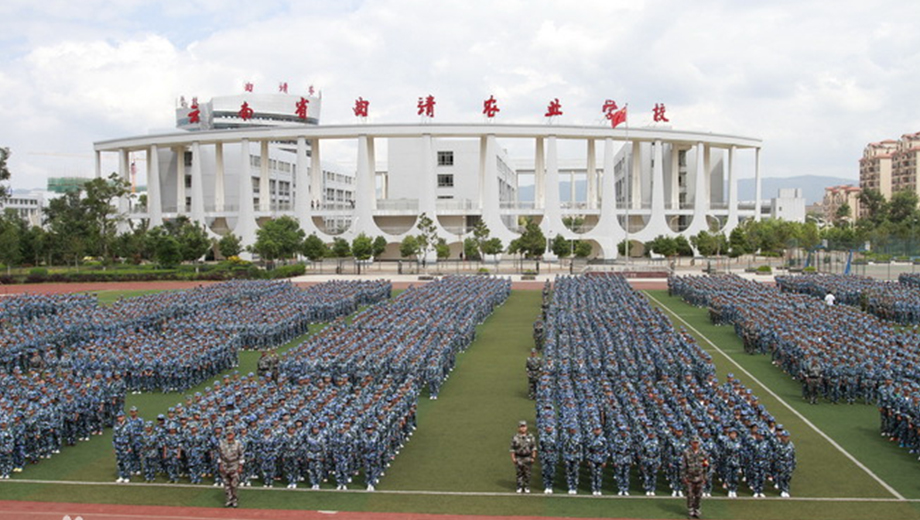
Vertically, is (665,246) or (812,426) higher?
(665,246)

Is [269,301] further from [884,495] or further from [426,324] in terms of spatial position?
[884,495]

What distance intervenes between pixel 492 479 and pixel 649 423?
2588mm

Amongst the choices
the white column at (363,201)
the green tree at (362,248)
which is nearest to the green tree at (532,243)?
the green tree at (362,248)

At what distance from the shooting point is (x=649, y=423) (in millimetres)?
10945

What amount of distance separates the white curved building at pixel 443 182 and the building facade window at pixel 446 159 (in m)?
0.09

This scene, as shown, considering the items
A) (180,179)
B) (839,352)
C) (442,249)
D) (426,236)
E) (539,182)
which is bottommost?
(839,352)

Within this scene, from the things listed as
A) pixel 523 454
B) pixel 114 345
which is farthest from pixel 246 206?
pixel 523 454

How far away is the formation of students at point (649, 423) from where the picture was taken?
10422 mm

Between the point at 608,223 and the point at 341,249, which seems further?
the point at 608,223

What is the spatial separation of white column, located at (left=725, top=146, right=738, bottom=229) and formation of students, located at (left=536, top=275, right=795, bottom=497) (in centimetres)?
5150

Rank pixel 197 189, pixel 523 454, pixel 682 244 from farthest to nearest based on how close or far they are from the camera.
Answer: pixel 197 189 < pixel 682 244 < pixel 523 454

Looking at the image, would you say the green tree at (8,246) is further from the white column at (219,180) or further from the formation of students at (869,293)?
Result: the formation of students at (869,293)

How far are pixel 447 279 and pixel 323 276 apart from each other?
57.1 feet

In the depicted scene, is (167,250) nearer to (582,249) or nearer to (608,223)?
(582,249)
